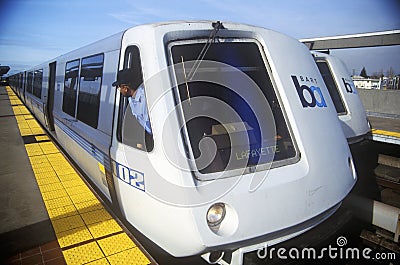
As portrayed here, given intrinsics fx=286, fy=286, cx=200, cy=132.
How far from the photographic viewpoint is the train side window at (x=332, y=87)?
5069 mm

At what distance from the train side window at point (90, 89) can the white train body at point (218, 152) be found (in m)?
0.21

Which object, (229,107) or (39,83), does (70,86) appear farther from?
(39,83)

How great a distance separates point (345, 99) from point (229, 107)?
3.11 m

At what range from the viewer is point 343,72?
5.56 meters

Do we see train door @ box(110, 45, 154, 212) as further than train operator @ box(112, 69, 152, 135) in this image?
No

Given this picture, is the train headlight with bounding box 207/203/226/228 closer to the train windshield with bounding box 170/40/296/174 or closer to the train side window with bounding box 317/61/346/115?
the train windshield with bounding box 170/40/296/174

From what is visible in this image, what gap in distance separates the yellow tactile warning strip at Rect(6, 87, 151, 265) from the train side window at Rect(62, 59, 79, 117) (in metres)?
1.10

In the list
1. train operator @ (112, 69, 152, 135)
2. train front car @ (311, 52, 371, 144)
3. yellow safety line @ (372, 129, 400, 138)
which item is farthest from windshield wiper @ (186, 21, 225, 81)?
yellow safety line @ (372, 129, 400, 138)

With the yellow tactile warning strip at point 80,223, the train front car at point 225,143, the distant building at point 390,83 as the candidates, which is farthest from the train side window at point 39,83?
the distant building at point 390,83

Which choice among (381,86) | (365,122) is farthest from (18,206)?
(381,86)

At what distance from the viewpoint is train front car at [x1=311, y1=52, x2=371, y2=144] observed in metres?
4.86

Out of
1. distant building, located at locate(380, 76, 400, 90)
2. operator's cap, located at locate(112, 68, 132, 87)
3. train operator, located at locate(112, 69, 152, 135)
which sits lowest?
train operator, located at locate(112, 69, 152, 135)

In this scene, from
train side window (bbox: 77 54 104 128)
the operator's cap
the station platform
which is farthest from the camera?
the station platform

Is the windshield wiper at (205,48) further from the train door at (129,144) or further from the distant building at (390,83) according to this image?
the distant building at (390,83)
